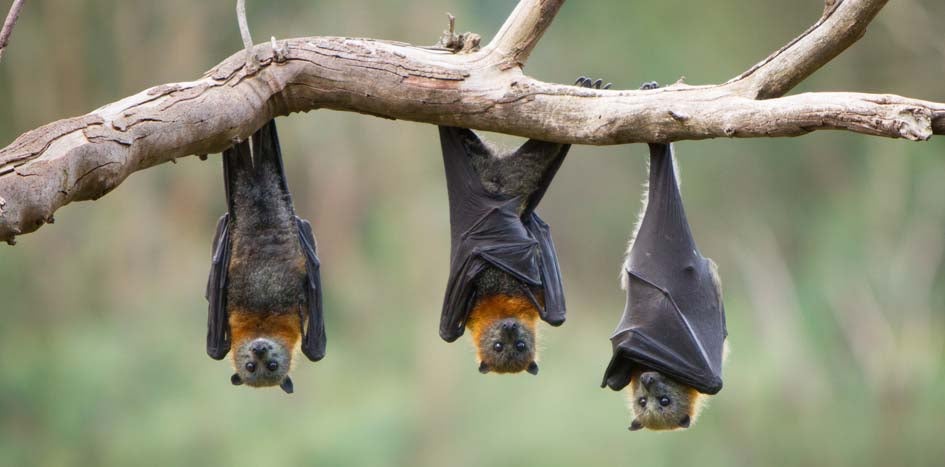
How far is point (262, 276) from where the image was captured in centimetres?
552

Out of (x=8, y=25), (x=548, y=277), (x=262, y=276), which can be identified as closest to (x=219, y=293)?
(x=262, y=276)

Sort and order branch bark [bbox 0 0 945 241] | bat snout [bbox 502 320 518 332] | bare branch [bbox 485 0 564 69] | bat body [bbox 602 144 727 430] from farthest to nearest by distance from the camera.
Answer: bat snout [bbox 502 320 518 332], bat body [bbox 602 144 727 430], bare branch [bbox 485 0 564 69], branch bark [bbox 0 0 945 241]

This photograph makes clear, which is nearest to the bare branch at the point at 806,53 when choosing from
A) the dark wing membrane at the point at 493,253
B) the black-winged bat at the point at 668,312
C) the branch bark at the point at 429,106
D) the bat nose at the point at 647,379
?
the branch bark at the point at 429,106

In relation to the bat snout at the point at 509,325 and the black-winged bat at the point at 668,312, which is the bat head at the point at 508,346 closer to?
the bat snout at the point at 509,325

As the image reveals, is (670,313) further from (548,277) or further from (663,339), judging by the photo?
(548,277)

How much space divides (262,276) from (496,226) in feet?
4.31

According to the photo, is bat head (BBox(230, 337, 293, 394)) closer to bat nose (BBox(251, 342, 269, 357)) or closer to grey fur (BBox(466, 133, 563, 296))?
bat nose (BBox(251, 342, 269, 357))

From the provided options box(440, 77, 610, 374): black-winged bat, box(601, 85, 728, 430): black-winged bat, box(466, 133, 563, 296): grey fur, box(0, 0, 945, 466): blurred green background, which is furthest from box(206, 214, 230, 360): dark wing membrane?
box(0, 0, 945, 466): blurred green background

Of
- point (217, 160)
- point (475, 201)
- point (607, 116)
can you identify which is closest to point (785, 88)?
point (607, 116)

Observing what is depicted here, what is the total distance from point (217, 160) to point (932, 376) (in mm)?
9919

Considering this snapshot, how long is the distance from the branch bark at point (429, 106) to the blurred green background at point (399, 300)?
28.3 ft

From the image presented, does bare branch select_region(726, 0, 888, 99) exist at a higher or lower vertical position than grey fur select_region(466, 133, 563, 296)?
lower

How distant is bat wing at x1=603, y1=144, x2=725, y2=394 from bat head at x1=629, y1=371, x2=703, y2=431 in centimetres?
22

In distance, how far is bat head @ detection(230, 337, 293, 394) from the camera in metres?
5.79
